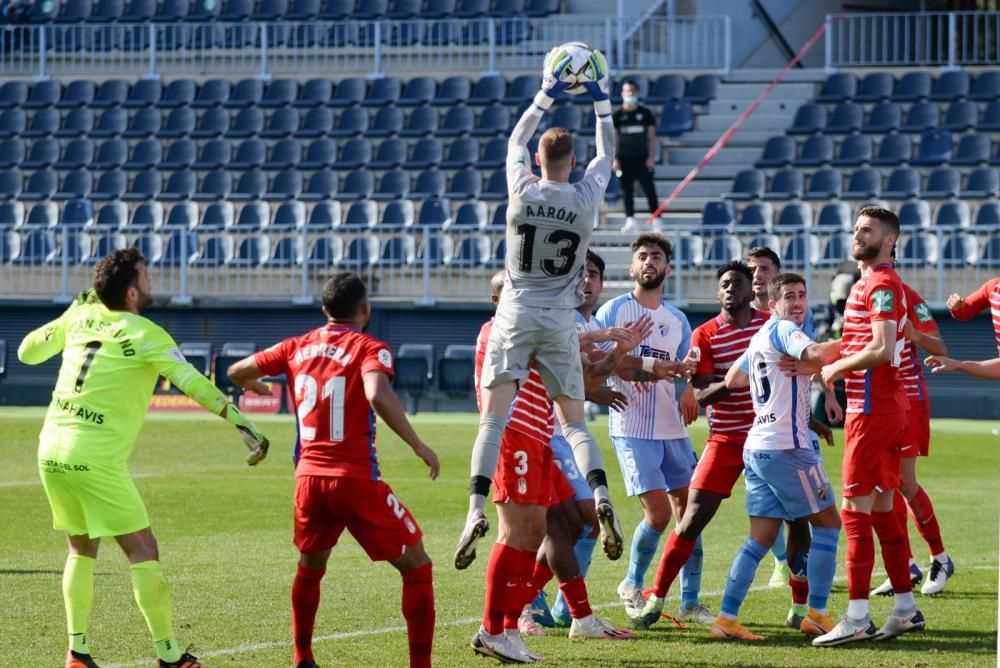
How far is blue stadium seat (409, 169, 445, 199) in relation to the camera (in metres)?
28.9

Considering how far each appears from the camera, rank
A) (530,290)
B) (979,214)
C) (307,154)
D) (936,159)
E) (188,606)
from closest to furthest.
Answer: (530,290) < (188,606) < (979,214) < (936,159) < (307,154)

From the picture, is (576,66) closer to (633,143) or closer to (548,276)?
(548,276)

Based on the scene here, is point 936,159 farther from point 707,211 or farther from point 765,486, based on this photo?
point 765,486

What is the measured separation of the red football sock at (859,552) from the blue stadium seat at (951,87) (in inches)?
831

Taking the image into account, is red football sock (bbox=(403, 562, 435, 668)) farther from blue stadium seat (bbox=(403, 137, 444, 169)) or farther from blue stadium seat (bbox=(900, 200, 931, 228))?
blue stadium seat (bbox=(403, 137, 444, 169))

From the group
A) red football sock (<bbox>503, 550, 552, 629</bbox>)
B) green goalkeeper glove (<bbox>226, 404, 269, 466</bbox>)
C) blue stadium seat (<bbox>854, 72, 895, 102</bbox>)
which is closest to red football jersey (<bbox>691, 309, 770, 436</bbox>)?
red football sock (<bbox>503, 550, 552, 629</bbox>)

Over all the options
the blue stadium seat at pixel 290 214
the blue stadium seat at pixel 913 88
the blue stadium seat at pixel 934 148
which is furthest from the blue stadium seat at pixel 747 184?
the blue stadium seat at pixel 290 214

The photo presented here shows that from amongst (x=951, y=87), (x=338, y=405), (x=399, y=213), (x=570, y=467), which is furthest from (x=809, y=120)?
(x=338, y=405)

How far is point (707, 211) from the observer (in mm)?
26312

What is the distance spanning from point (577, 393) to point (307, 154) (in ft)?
75.3

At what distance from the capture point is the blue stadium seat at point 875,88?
29266mm

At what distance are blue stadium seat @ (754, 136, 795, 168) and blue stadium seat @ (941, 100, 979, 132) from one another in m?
2.58

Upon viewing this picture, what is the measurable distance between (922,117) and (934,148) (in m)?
1.17

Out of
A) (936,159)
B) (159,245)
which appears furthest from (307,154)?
(936,159)
